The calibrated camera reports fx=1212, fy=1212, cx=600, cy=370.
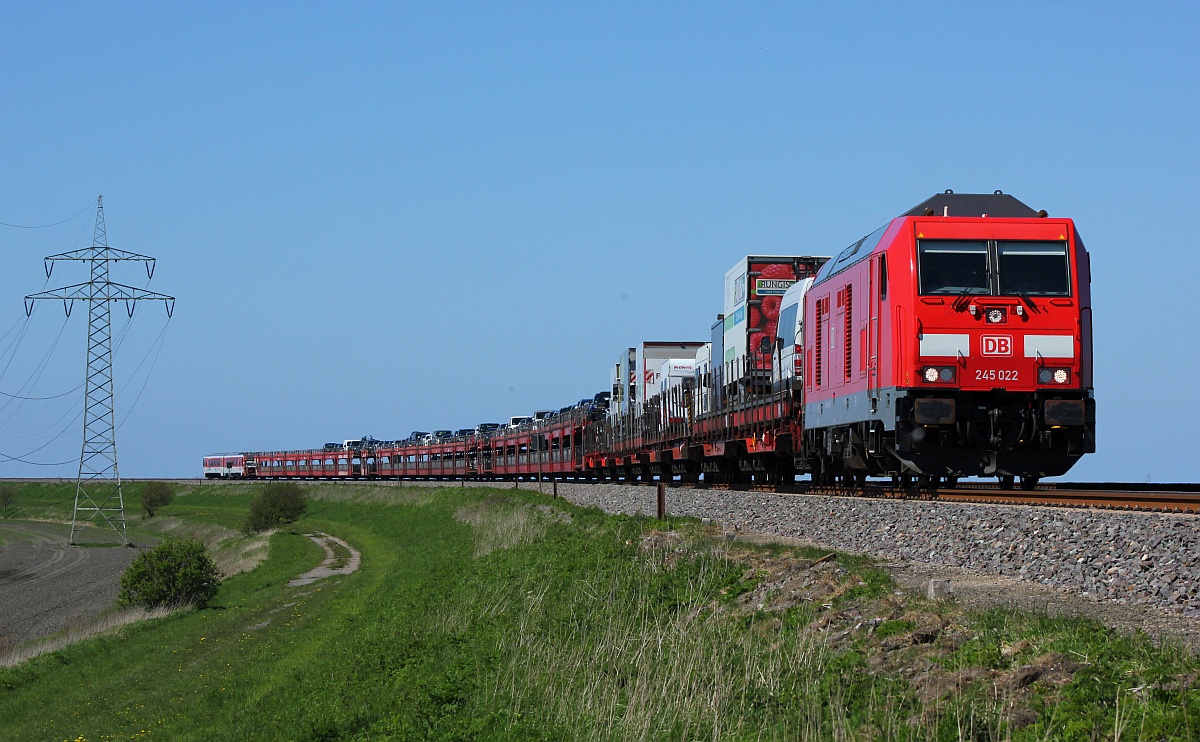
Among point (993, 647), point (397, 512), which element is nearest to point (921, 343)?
point (993, 647)

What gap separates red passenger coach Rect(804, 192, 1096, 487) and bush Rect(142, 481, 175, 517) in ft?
341

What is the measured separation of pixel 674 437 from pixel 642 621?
85.7 feet

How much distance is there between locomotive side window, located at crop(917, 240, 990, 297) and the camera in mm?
18062

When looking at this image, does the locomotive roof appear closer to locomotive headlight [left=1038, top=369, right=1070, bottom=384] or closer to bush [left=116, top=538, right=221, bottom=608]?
locomotive headlight [left=1038, top=369, right=1070, bottom=384]

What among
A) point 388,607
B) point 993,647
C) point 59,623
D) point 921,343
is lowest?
point 59,623

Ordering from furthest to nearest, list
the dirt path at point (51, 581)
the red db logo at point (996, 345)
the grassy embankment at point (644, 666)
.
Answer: the dirt path at point (51, 581)
the red db logo at point (996, 345)
the grassy embankment at point (644, 666)

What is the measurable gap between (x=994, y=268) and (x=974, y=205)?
63.9 inches

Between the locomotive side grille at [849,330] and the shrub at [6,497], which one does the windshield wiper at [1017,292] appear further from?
the shrub at [6,497]

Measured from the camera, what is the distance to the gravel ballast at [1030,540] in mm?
10148

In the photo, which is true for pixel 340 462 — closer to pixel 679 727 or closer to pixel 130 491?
pixel 130 491

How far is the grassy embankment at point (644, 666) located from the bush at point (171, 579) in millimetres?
16105

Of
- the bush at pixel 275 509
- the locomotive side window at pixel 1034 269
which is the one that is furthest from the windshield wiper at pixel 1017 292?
the bush at pixel 275 509

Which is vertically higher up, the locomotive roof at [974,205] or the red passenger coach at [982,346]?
the locomotive roof at [974,205]

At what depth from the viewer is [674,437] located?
128 ft
